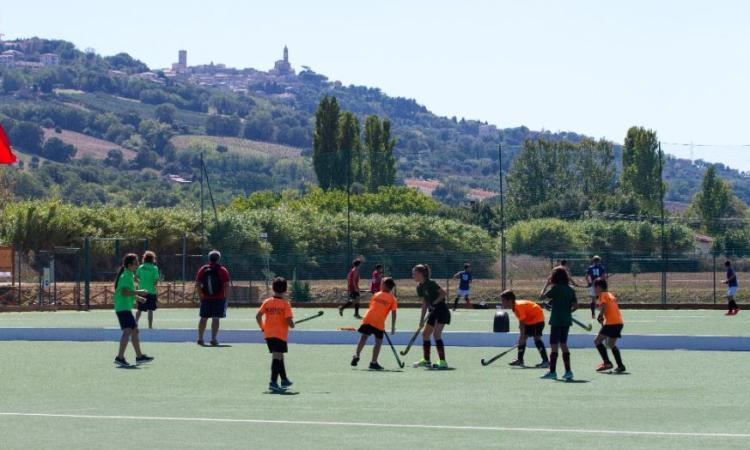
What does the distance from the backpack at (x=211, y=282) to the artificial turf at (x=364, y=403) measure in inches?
54.3

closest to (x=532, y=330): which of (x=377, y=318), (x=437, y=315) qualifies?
(x=437, y=315)

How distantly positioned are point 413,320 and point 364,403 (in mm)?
19281

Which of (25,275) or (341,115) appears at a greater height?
(341,115)

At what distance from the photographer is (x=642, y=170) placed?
7938 centimetres

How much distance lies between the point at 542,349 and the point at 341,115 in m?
80.9

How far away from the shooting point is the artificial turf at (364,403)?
13.1m

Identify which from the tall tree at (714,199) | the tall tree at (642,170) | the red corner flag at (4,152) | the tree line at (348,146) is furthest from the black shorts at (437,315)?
the tall tree at (714,199)

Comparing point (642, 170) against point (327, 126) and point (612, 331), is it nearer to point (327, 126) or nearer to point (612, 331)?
point (327, 126)

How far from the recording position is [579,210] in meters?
56.6

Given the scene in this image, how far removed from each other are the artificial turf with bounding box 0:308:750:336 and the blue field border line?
10.6ft

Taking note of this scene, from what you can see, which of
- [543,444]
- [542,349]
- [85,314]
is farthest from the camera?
[85,314]

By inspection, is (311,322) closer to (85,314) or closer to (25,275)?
(85,314)

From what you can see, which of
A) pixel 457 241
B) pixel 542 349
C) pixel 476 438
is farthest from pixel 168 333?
pixel 457 241

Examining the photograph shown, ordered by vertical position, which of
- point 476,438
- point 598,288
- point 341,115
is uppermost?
point 341,115
